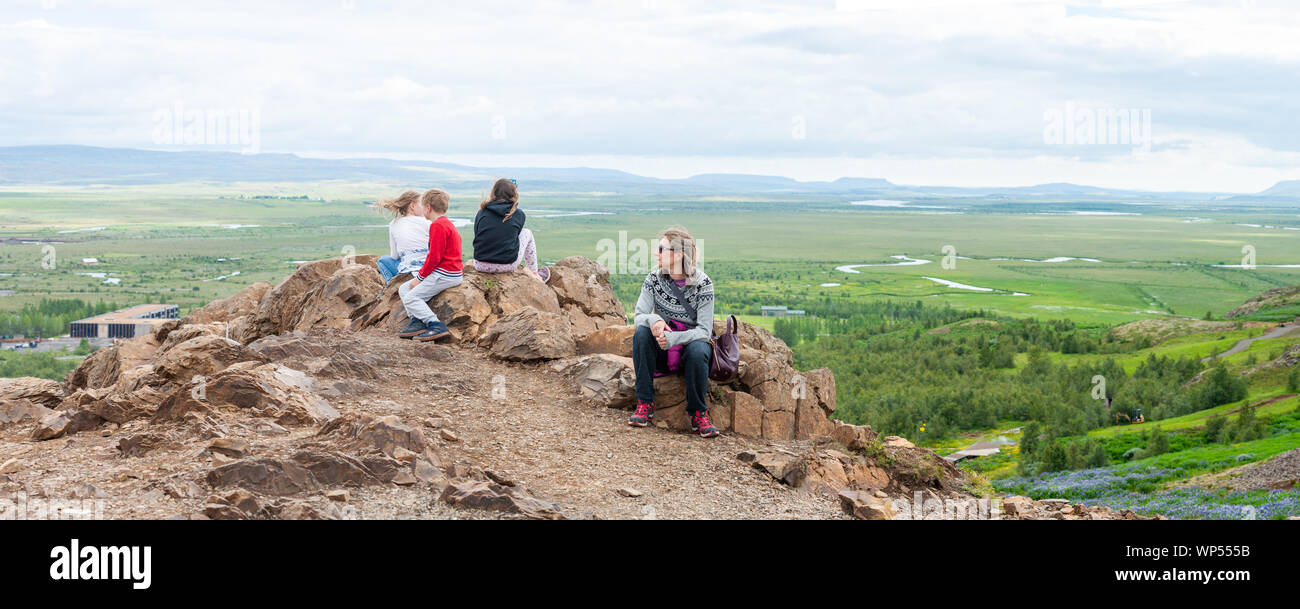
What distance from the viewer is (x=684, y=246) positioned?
11156 millimetres

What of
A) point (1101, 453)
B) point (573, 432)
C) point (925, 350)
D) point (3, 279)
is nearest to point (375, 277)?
point (573, 432)

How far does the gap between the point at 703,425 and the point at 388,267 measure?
7947mm

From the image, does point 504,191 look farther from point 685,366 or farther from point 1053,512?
point 1053,512

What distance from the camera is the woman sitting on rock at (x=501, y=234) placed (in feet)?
50.8

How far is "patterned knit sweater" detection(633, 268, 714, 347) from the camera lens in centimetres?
1137

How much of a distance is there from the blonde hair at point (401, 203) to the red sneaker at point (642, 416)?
6721 millimetres

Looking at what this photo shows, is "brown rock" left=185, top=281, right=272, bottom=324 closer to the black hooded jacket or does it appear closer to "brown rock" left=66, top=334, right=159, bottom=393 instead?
"brown rock" left=66, top=334, right=159, bottom=393

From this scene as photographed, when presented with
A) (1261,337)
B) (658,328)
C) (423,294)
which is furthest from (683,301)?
(1261,337)

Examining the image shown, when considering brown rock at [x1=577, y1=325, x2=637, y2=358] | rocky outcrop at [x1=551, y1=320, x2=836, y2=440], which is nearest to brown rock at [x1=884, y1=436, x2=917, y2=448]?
rocky outcrop at [x1=551, y1=320, x2=836, y2=440]

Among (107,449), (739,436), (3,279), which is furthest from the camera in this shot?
(3,279)

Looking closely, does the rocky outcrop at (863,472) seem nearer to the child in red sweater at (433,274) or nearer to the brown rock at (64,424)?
the child in red sweater at (433,274)

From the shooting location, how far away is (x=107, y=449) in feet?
31.3

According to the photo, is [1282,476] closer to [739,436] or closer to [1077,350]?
[739,436]
